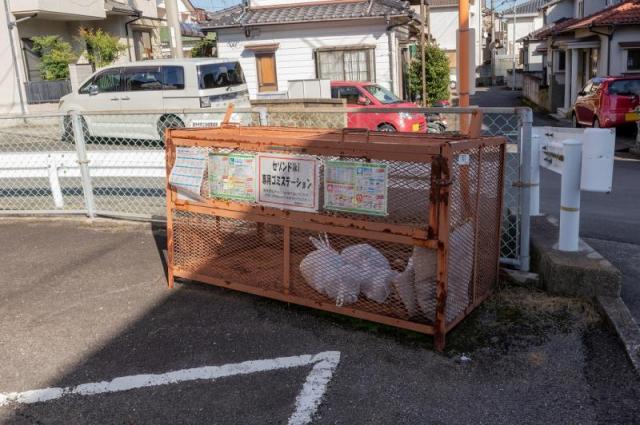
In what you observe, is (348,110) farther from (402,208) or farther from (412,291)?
(412,291)

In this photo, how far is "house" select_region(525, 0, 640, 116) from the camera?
18.1 meters

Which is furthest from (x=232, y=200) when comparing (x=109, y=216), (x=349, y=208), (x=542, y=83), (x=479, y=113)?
(x=542, y=83)

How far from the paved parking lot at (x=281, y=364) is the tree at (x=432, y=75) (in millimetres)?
17241

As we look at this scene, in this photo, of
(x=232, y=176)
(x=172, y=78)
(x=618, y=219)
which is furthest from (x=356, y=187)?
(x=172, y=78)

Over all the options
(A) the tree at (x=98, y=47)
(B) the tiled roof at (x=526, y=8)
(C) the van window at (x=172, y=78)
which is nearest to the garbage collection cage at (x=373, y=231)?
(C) the van window at (x=172, y=78)

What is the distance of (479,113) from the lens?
168 inches

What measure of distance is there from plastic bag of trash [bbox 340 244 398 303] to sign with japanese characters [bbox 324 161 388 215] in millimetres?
370

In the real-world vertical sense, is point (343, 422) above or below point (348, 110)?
below

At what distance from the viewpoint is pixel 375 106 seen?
13914 millimetres

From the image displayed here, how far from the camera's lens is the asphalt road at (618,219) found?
4.94 m

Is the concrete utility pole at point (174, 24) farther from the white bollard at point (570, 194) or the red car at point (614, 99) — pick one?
the white bollard at point (570, 194)

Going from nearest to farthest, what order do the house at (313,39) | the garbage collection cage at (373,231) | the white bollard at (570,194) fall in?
the garbage collection cage at (373,231) < the white bollard at (570,194) < the house at (313,39)

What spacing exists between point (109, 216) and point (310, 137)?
3.80m

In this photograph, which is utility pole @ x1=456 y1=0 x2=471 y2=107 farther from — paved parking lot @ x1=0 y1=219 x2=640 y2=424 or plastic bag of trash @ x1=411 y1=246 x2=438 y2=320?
plastic bag of trash @ x1=411 y1=246 x2=438 y2=320
